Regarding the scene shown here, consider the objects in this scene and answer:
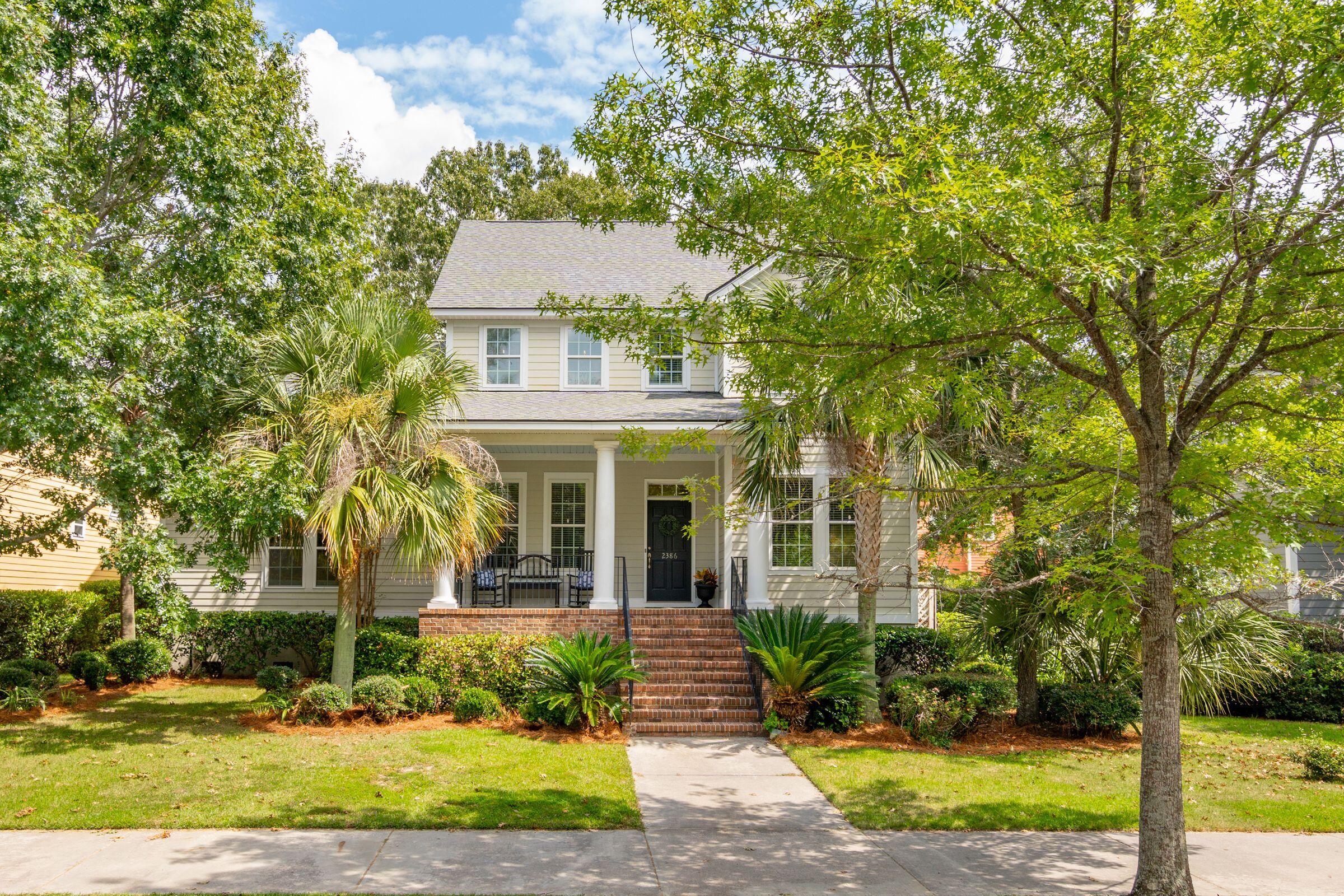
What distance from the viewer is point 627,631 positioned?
13398 mm

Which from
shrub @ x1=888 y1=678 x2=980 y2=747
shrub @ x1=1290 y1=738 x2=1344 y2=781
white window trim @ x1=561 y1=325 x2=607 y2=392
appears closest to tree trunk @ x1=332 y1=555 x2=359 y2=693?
white window trim @ x1=561 y1=325 x2=607 y2=392

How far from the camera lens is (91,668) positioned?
1440cm

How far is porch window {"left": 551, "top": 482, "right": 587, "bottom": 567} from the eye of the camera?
57.9ft

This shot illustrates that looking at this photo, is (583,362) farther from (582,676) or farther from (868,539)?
(582,676)

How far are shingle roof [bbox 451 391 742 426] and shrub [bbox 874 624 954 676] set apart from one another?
14.1ft

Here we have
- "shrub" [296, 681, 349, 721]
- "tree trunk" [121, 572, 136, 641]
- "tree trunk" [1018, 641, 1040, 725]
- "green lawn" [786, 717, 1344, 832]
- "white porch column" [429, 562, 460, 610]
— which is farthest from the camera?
"tree trunk" [121, 572, 136, 641]

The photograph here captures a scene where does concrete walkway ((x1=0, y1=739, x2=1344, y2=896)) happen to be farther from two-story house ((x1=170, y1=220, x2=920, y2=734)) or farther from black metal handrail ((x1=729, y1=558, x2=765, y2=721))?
two-story house ((x1=170, y1=220, x2=920, y2=734))

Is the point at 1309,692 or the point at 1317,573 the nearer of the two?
the point at 1309,692

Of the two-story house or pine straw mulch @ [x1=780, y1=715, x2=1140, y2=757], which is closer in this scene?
pine straw mulch @ [x1=780, y1=715, x2=1140, y2=757]

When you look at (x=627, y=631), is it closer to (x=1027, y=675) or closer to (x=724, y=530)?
(x=724, y=530)

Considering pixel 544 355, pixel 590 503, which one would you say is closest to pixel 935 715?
pixel 590 503

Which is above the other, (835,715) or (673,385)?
(673,385)

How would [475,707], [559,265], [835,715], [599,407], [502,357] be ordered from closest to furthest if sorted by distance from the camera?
[835,715] < [475,707] < [599,407] < [502,357] < [559,265]

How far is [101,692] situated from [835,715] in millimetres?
11161
